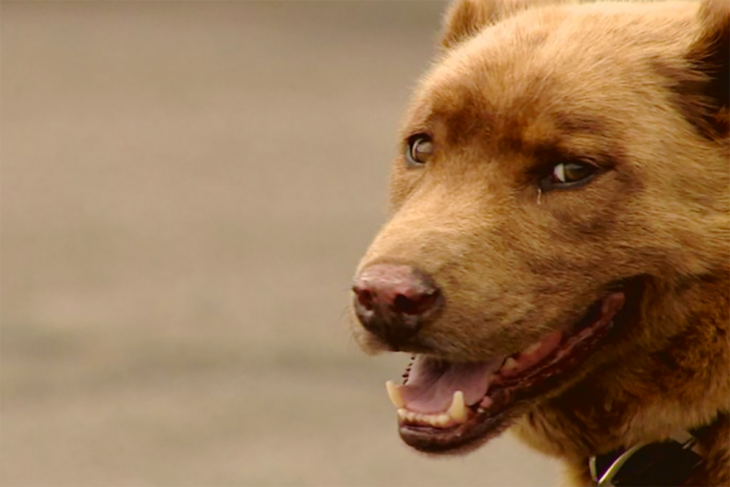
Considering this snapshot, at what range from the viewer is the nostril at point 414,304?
3.84 m

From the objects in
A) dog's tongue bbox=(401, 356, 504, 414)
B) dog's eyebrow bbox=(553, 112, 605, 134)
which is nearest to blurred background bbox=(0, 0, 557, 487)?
dog's tongue bbox=(401, 356, 504, 414)

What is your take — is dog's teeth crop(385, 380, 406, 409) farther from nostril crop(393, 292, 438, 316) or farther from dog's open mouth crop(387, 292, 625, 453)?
nostril crop(393, 292, 438, 316)

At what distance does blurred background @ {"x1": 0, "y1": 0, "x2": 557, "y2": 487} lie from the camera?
25.4 feet

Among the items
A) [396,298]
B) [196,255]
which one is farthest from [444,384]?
[196,255]

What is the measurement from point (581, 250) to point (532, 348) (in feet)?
0.83

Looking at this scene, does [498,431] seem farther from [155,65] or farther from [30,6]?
[30,6]

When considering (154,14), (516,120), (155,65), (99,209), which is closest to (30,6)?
(154,14)

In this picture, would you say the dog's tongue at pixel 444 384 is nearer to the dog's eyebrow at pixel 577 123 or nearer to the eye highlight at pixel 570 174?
the eye highlight at pixel 570 174

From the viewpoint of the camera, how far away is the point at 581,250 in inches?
157

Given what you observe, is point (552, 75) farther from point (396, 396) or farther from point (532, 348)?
point (396, 396)

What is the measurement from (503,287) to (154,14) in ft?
47.0

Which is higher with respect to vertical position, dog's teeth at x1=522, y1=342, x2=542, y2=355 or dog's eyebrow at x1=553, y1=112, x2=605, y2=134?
dog's eyebrow at x1=553, y1=112, x2=605, y2=134

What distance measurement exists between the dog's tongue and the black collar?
0.37m

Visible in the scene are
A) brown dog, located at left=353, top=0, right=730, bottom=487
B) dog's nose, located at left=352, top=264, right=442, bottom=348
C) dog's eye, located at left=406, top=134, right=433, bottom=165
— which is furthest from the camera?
dog's eye, located at left=406, top=134, right=433, bottom=165
